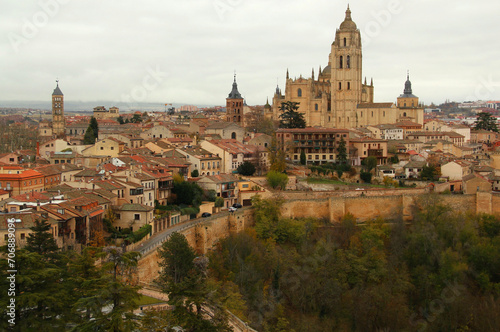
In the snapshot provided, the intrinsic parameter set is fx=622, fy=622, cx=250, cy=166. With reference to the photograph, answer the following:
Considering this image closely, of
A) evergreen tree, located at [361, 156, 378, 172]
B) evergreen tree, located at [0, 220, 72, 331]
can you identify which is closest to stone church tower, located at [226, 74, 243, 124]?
evergreen tree, located at [361, 156, 378, 172]

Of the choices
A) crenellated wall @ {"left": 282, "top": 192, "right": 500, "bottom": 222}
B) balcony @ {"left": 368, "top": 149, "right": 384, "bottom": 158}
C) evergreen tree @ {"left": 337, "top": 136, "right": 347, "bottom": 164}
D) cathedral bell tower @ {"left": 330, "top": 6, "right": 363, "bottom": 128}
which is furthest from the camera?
cathedral bell tower @ {"left": 330, "top": 6, "right": 363, "bottom": 128}

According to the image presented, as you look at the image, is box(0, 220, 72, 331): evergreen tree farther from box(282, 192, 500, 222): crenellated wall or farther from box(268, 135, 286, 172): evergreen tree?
box(268, 135, 286, 172): evergreen tree

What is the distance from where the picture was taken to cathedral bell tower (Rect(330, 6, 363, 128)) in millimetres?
62594

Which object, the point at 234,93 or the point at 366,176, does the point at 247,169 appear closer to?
the point at 366,176

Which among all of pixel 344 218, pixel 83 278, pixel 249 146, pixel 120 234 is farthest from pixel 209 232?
pixel 249 146

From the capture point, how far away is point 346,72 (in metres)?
63.2

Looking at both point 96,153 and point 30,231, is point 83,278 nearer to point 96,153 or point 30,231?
point 30,231

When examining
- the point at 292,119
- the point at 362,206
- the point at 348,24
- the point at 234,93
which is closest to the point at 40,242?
the point at 362,206

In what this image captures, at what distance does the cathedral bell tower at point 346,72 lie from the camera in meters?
62.6

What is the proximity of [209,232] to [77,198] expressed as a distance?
20.5 ft

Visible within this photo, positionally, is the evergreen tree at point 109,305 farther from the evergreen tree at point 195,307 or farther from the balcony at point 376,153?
the balcony at point 376,153

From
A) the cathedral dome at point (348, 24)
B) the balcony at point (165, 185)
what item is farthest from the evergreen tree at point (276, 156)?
the cathedral dome at point (348, 24)

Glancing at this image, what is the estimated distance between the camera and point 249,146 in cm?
4544

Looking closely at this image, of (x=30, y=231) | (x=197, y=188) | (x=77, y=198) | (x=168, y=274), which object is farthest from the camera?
(x=197, y=188)
